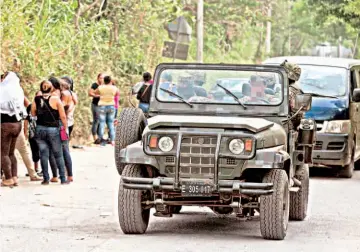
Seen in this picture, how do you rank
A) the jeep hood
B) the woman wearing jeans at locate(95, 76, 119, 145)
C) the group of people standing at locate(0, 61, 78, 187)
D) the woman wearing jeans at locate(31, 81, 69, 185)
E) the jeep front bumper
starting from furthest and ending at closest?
the woman wearing jeans at locate(95, 76, 119, 145)
the woman wearing jeans at locate(31, 81, 69, 185)
the group of people standing at locate(0, 61, 78, 187)
the jeep hood
the jeep front bumper

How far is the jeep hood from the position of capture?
38.0 feet

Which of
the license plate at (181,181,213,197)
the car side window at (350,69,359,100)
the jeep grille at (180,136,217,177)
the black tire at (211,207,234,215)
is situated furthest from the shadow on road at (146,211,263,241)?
the car side window at (350,69,359,100)

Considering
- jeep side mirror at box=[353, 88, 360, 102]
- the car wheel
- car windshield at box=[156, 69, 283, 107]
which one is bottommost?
the car wheel

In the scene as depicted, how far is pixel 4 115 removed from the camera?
650 inches

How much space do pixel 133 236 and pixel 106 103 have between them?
1454 cm

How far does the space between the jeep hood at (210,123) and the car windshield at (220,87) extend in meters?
0.74

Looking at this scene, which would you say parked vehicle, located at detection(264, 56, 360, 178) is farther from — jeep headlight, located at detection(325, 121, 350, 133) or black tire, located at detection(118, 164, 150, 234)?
black tire, located at detection(118, 164, 150, 234)

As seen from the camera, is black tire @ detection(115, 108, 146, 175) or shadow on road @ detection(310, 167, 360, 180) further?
shadow on road @ detection(310, 167, 360, 180)

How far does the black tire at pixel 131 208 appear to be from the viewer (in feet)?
38.3

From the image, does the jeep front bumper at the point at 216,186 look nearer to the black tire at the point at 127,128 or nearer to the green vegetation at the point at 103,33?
the black tire at the point at 127,128

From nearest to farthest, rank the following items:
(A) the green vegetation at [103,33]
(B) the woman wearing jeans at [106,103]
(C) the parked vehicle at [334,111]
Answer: (C) the parked vehicle at [334,111] < (A) the green vegetation at [103,33] < (B) the woman wearing jeans at [106,103]

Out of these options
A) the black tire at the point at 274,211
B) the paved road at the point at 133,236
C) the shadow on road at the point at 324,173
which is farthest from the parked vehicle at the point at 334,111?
the black tire at the point at 274,211

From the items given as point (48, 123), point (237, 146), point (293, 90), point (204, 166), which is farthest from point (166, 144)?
point (48, 123)

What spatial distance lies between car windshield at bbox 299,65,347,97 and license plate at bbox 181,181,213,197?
8249mm
